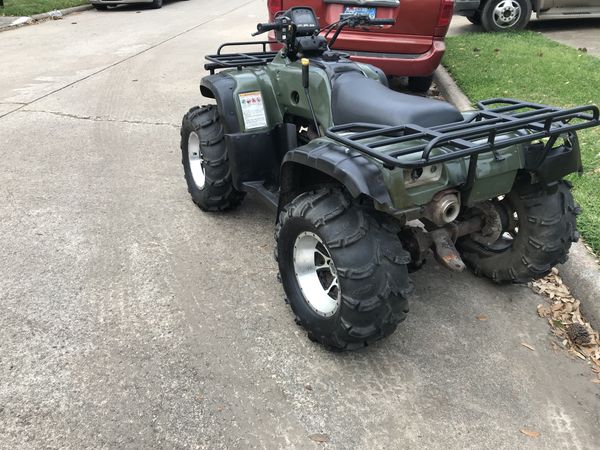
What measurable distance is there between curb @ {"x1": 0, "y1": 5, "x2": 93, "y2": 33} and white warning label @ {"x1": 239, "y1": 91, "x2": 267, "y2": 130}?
38.1 feet

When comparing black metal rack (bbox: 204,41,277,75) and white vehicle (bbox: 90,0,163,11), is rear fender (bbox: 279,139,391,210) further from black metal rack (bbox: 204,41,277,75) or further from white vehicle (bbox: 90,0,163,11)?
white vehicle (bbox: 90,0,163,11)

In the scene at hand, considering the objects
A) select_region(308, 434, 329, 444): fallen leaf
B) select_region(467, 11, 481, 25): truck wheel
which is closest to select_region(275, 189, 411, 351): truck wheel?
select_region(308, 434, 329, 444): fallen leaf

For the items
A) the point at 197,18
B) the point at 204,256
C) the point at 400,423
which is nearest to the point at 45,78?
the point at 204,256

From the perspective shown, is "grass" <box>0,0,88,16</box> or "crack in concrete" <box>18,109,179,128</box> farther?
"grass" <box>0,0,88,16</box>

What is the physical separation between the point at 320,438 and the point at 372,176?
3.80ft

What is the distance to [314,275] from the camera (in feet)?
9.88

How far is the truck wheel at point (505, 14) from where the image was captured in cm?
971

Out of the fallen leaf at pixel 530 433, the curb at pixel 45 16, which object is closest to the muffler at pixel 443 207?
the fallen leaf at pixel 530 433

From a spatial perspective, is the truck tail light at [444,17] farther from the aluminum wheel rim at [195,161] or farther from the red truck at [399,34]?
the aluminum wheel rim at [195,161]

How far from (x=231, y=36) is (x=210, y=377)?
1024 centimetres

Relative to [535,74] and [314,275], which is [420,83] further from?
[314,275]

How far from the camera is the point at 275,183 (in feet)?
12.6

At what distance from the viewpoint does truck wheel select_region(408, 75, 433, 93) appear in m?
7.04

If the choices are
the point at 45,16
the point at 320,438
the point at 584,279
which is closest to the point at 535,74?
the point at 584,279
